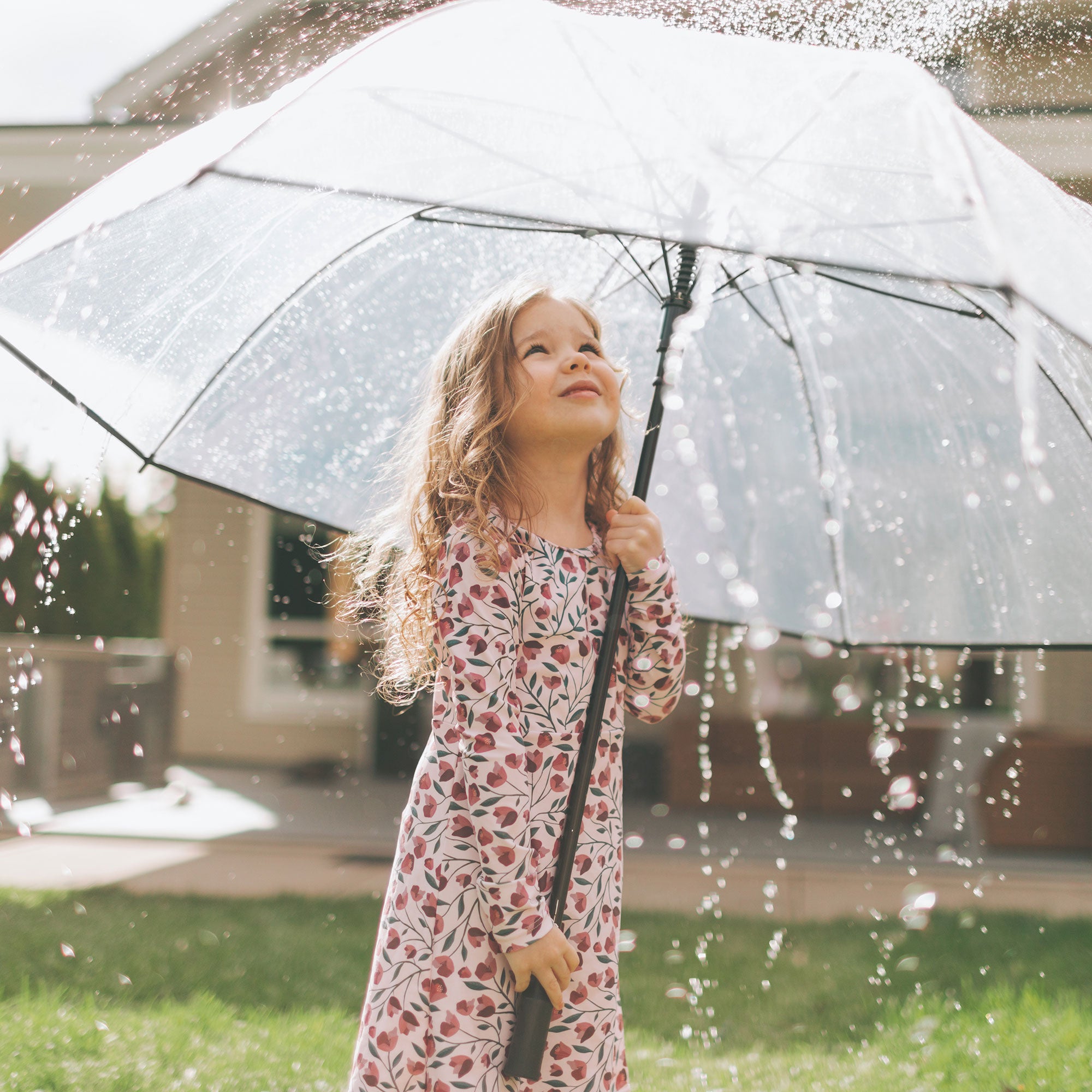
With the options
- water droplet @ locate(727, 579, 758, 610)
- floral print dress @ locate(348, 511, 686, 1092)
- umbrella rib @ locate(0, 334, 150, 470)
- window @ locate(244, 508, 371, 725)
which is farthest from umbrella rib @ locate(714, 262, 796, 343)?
window @ locate(244, 508, 371, 725)

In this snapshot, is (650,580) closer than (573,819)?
No

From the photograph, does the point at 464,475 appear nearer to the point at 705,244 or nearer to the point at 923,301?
the point at 705,244

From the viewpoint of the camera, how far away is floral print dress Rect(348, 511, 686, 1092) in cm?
140

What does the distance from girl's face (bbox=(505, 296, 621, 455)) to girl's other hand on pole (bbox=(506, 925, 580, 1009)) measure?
713 mm

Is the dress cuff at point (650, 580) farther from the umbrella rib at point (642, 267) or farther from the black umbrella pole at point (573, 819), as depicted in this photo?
the umbrella rib at point (642, 267)

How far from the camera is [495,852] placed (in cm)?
138

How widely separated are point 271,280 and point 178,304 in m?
0.23

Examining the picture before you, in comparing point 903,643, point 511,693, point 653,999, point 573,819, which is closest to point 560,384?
point 511,693

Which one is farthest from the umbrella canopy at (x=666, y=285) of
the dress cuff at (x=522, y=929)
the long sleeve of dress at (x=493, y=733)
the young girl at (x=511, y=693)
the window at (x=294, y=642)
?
the window at (x=294, y=642)

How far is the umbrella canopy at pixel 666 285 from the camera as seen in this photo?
159 cm

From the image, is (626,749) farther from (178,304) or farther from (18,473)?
(178,304)

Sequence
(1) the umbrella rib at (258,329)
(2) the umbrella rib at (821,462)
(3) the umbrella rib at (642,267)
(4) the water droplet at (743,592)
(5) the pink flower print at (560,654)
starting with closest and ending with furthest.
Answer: (5) the pink flower print at (560,654)
(3) the umbrella rib at (642,267)
(1) the umbrella rib at (258,329)
(2) the umbrella rib at (821,462)
(4) the water droplet at (743,592)

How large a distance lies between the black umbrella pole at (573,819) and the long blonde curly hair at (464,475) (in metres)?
0.17

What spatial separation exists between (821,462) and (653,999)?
1.93 m
